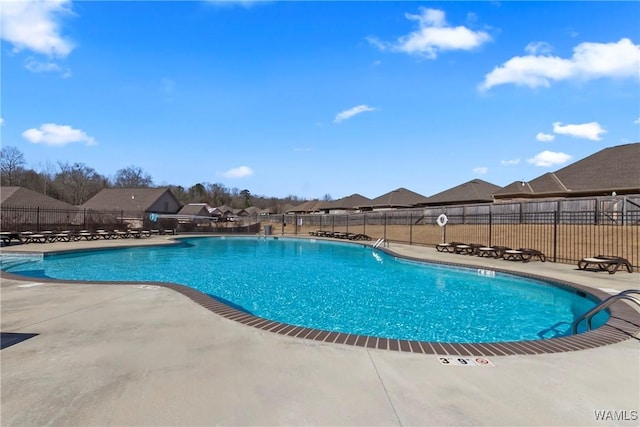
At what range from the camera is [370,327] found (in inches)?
225

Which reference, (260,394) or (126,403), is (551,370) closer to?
(260,394)

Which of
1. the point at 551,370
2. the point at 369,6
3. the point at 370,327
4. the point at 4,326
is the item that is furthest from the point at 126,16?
the point at 551,370

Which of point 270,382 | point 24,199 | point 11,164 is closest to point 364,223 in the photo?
point 270,382

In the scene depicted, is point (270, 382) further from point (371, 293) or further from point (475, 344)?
point (371, 293)

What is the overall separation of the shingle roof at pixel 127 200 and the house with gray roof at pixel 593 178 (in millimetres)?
33640

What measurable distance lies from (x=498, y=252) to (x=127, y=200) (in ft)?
118

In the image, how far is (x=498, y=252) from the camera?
1321 cm

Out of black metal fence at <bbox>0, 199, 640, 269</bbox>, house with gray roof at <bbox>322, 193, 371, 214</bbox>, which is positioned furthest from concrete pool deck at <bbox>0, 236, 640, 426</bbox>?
house with gray roof at <bbox>322, 193, 371, 214</bbox>

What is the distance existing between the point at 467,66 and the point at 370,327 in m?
10.5

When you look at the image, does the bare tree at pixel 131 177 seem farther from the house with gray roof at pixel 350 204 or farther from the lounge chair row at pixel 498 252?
the lounge chair row at pixel 498 252

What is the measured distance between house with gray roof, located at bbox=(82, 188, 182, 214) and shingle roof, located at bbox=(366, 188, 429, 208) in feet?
77.1

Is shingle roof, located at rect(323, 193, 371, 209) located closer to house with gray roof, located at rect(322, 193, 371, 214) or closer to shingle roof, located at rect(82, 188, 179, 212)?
house with gray roof, located at rect(322, 193, 371, 214)

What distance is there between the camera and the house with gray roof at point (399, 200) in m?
32.8

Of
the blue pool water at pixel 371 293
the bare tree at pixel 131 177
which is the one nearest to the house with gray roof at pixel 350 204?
the blue pool water at pixel 371 293
